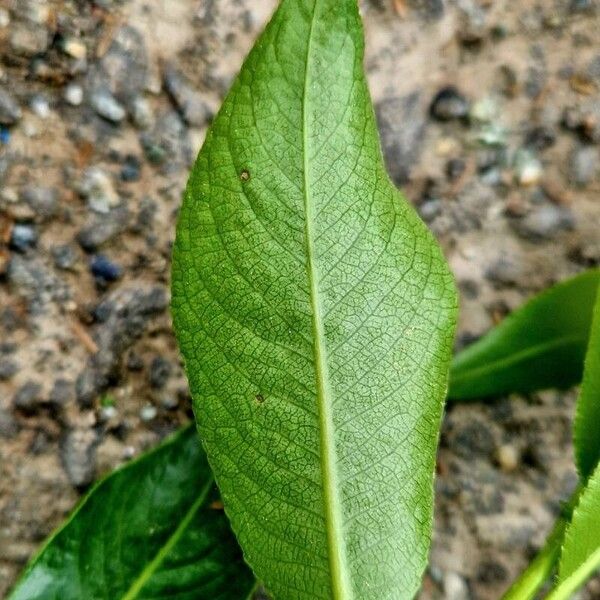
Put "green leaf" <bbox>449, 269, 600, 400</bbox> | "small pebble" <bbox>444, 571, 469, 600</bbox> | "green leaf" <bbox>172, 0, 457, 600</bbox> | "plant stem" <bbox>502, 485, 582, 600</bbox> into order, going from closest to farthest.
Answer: "green leaf" <bbox>172, 0, 457, 600</bbox> < "plant stem" <bbox>502, 485, 582, 600</bbox> < "green leaf" <bbox>449, 269, 600, 400</bbox> < "small pebble" <bbox>444, 571, 469, 600</bbox>

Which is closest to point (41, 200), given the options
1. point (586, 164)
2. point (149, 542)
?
point (149, 542)

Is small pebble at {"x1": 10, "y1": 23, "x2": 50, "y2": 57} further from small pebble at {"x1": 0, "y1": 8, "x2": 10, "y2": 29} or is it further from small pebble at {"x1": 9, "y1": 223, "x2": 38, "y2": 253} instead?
small pebble at {"x1": 9, "y1": 223, "x2": 38, "y2": 253}

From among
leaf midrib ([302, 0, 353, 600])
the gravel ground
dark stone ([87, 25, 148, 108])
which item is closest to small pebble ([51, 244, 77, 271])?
the gravel ground

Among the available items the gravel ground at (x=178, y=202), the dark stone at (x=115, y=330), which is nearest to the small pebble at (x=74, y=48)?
the gravel ground at (x=178, y=202)

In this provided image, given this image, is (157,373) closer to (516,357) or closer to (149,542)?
(149,542)

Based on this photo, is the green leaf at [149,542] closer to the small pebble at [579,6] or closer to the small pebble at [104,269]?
the small pebble at [104,269]
